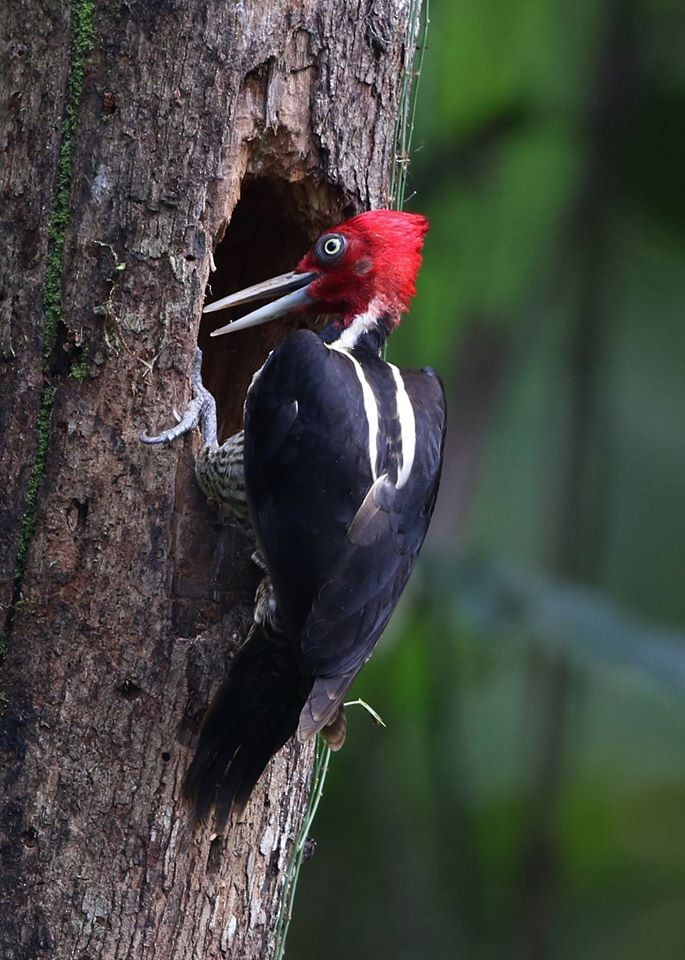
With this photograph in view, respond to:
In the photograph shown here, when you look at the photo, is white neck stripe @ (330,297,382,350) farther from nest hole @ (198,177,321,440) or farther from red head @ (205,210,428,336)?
nest hole @ (198,177,321,440)

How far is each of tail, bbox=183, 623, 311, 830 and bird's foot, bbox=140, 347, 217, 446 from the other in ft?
1.62

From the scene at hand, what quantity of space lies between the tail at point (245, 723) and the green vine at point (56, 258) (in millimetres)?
554

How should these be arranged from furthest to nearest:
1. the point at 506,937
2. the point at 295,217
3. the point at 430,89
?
1. the point at 506,937
2. the point at 430,89
3. the point at 295,217

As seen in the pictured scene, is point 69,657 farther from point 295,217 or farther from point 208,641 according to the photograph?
point 295,217

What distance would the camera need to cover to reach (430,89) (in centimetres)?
585

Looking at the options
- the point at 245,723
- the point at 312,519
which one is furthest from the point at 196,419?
the point at 245,723

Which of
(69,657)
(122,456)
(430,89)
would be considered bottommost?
(69,657)

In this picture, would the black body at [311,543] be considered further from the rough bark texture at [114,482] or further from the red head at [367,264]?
the red head at [367,264]

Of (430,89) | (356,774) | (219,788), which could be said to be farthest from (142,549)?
(356,774)

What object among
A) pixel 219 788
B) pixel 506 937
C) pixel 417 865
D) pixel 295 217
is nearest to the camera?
pixel 219 788

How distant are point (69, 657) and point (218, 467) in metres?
0.57

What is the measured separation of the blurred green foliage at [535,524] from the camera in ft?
19.9

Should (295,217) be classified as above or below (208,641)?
above

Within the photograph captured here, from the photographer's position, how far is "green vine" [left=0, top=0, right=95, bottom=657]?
2951 mm
